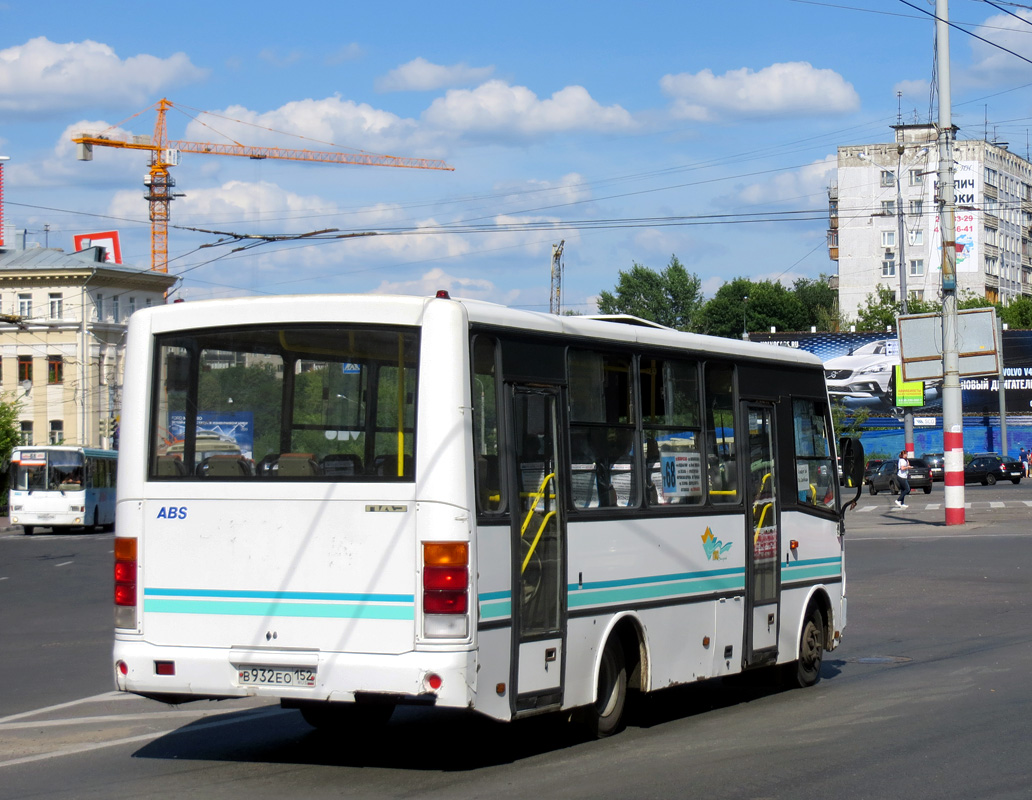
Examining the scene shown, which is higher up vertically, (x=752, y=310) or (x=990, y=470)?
(x=752, y=310)

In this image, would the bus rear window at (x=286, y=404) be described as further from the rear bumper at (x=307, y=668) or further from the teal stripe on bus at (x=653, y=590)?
the teal stripe on bus at (x=653, y=590)

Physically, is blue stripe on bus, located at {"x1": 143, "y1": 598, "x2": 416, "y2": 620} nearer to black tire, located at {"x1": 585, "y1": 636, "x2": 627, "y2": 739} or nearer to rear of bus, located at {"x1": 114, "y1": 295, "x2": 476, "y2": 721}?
rear of bus, located at {"x1": 114, "y1": 295, "x2": 476, "y2": 721}

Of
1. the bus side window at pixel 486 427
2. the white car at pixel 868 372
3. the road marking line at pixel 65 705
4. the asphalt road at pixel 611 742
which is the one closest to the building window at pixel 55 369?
the white car at pixel 868 372

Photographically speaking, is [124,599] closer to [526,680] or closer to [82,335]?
[526,680]

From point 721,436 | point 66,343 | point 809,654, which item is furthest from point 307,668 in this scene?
point 66,343

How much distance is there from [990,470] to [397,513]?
209 feet

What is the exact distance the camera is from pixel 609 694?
28.2ft

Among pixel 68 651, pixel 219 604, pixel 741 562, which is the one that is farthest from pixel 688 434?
pixel 68 651

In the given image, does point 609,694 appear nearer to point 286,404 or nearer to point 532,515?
point 532,515

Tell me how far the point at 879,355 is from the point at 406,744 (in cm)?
7903

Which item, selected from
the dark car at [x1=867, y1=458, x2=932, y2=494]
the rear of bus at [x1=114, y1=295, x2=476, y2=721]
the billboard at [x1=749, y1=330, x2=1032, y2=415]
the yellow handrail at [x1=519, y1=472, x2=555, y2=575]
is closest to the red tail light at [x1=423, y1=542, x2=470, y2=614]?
the rear of bus at [x1=114, y1=295, x2=476, y2=721]

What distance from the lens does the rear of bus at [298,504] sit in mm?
7168

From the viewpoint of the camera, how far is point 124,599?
7.85 metres

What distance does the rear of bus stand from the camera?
7168 millimetres
